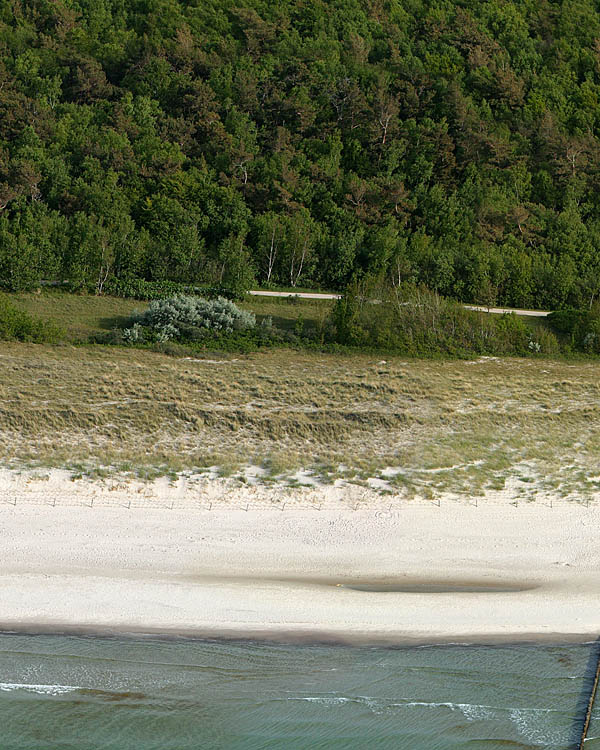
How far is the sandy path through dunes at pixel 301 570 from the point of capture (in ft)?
42.6

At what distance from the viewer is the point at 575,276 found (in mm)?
41094

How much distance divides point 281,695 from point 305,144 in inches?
1703

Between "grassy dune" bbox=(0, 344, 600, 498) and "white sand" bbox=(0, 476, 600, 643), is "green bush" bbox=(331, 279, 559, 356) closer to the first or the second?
"grassy dune" bbox=(0, 344, 600, 498)

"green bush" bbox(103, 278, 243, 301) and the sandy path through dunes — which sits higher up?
"green bush" bbox(103, 278, 243, 301)

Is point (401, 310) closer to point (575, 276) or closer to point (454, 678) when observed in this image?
point (575, 276)

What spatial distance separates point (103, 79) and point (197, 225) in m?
17.4

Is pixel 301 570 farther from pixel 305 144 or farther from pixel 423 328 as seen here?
pixel 305 144

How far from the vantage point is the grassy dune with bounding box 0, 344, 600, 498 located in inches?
718

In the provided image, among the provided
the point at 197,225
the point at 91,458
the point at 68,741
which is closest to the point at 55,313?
the point at 197,225

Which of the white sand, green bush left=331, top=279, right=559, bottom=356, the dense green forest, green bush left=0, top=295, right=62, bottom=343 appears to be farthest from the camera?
the dense green forest

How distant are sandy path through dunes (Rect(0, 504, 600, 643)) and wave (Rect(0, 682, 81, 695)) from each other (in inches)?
39.6

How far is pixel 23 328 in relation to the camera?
1201 inches

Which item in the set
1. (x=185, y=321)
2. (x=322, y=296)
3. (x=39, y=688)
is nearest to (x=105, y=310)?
(x=185, y=321)

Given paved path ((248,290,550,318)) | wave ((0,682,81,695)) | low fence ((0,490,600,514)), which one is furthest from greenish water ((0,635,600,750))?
paved path ((248,290,550,318))
